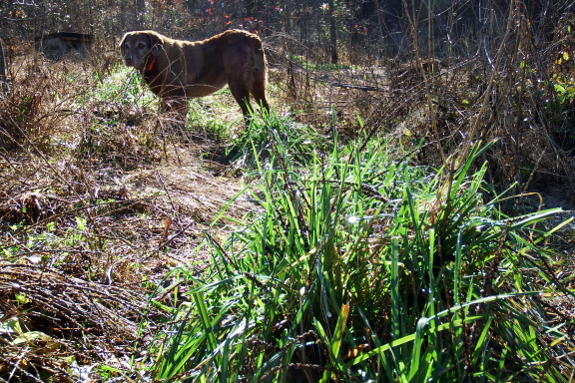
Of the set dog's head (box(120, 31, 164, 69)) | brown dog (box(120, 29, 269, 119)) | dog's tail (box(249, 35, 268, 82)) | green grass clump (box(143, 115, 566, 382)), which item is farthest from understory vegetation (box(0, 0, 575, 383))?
dog's tail (box(249, 35, 268, 82))

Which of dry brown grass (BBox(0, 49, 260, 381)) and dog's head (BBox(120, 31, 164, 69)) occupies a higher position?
dog's head (BBox(120, 31, 164, 69))

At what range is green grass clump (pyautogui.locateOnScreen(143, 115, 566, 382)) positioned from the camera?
1715mm

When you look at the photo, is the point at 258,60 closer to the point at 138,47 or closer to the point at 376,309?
the point at 138,47

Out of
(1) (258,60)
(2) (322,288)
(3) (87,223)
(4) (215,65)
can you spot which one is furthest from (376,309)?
(4) (215,65)

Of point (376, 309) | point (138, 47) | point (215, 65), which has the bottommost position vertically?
point (376, 309)

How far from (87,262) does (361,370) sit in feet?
6.15

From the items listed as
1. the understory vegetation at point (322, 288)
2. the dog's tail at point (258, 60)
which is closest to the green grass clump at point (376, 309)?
the understory vegetation at point (322, 288)

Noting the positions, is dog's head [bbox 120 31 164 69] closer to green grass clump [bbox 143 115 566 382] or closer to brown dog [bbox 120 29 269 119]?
brown dog [bbox 120 29 269 119]

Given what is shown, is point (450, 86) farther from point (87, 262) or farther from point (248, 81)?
point (248, 81)

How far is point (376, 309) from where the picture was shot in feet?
6.67

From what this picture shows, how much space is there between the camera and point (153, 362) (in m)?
2.12

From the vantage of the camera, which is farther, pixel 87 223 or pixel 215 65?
pixel 215 65

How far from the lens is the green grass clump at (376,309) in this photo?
1715 mm

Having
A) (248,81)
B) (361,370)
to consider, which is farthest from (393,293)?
(248,81)
